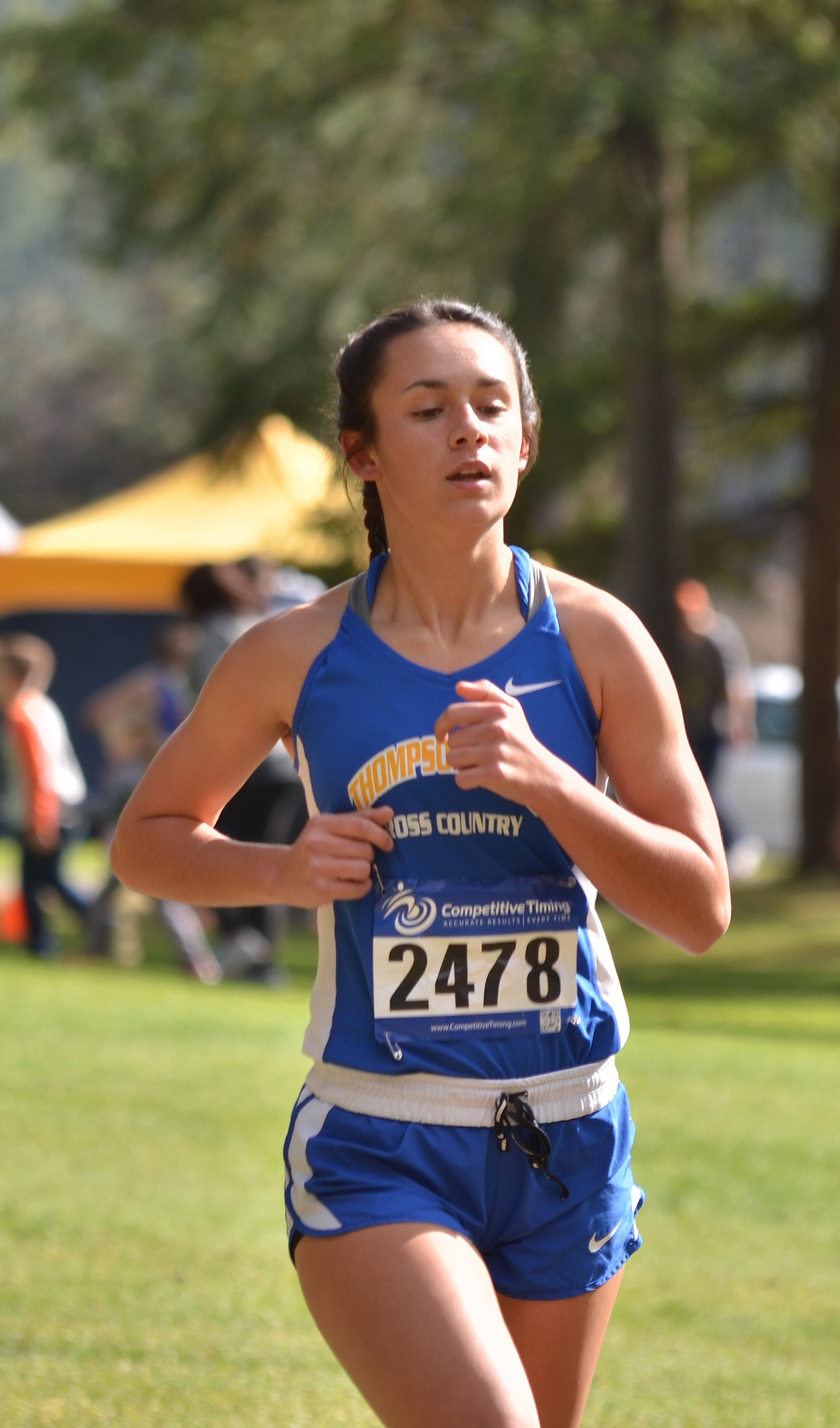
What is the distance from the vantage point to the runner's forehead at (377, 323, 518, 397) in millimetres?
2514

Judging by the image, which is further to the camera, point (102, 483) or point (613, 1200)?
point (102, 483)

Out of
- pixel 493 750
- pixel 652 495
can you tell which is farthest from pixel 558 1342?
pixel 652 495

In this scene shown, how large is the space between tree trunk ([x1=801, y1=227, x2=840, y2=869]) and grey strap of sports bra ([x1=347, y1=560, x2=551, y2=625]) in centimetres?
1448

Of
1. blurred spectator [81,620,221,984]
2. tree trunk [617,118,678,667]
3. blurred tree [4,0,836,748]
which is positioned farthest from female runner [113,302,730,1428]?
tree trunk [617,118,678,667]

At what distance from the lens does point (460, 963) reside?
2.42 meters

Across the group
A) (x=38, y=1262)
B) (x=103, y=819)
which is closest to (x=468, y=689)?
(x=38, y=1262)

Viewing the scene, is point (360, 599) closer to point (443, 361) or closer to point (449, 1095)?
point (443, 361)

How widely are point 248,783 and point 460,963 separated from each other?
276 inches

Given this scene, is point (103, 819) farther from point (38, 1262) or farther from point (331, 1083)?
point (331, 1083)

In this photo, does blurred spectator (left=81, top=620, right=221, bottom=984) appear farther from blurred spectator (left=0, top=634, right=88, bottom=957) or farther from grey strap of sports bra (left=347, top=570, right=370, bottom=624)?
grey strap of sports bra (left=347, top=570, right=370, bottom=624)

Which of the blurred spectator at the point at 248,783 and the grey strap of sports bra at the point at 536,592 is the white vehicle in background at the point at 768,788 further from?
the grey strap of sports bra at the point at 536,592

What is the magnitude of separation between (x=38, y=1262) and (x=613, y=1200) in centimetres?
304

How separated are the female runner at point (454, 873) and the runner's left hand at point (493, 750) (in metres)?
0.01

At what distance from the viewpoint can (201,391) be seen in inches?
684
